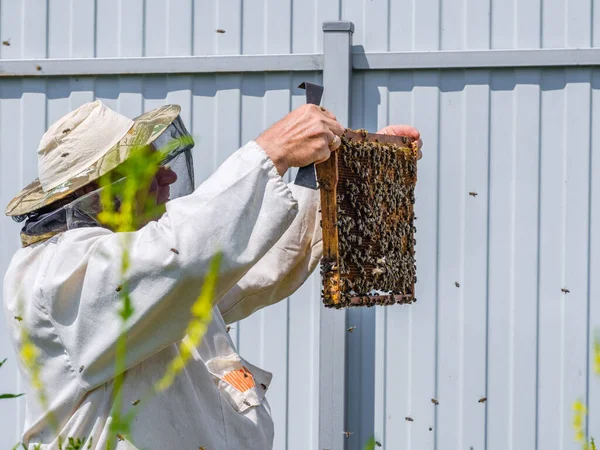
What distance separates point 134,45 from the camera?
16.3ft

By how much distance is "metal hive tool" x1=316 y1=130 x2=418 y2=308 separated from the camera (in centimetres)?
244

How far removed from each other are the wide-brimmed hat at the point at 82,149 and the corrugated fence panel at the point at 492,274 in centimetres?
242

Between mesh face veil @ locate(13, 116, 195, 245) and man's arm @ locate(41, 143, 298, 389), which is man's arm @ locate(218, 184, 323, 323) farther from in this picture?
man's arm @ locate(41, 143, 298, 389)

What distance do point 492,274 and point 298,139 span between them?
2.60 meters

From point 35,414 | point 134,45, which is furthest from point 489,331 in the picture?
point 35,414

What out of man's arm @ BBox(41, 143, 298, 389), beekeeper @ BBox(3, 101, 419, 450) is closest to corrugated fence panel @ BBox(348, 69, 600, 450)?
beekeeper @ BBox(3, 101, 419, 450)

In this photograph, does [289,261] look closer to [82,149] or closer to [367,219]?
[367,219]

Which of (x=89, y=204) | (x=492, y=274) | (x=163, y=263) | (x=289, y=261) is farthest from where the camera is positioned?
(x=492, y=274)

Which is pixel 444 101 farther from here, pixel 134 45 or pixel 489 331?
pixel 134 45

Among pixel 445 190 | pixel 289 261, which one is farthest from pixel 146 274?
pixel 445 190

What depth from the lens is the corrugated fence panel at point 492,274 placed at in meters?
4.48

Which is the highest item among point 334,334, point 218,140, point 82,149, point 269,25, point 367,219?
point 269,25

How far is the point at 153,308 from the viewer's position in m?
2.02

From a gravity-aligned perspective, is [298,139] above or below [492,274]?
above
